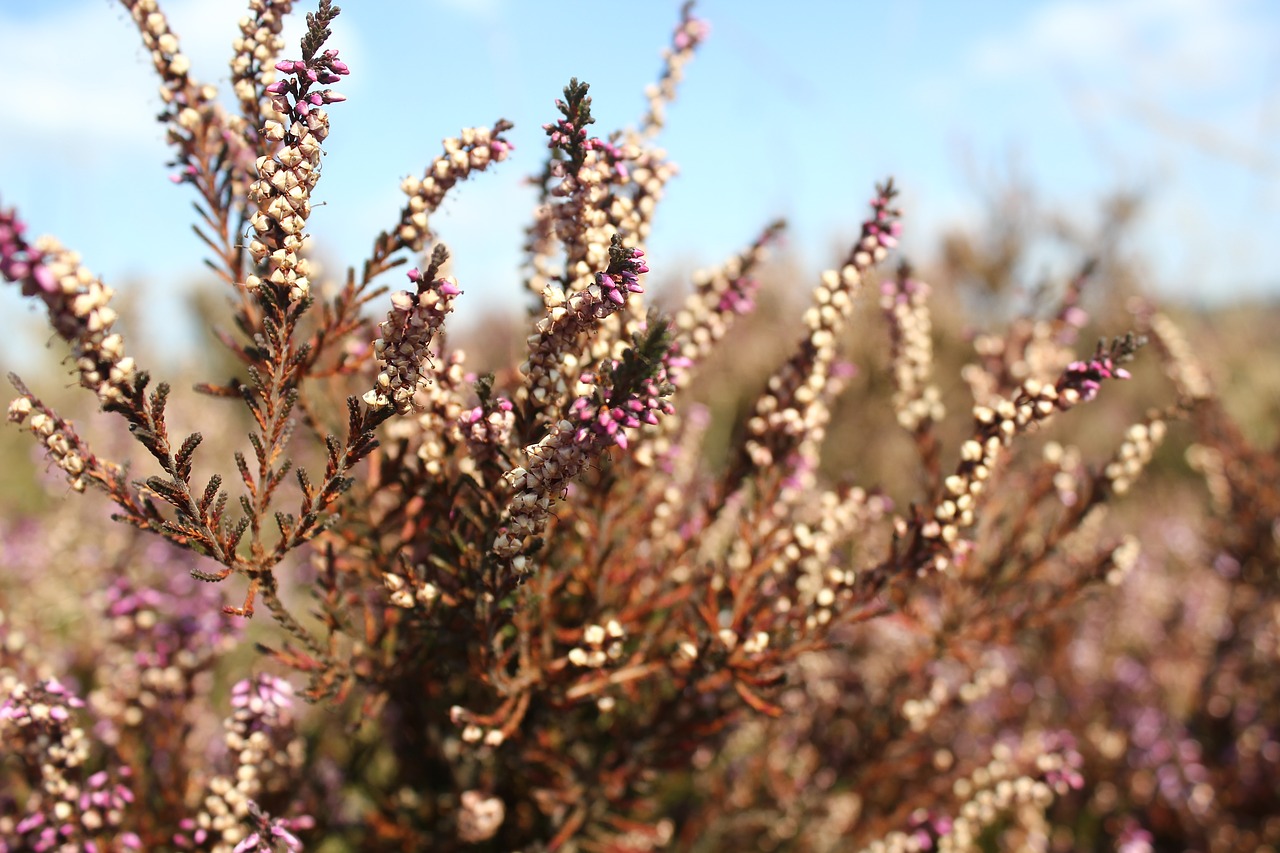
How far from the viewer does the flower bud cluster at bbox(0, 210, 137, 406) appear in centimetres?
128

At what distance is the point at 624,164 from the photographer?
2020mm

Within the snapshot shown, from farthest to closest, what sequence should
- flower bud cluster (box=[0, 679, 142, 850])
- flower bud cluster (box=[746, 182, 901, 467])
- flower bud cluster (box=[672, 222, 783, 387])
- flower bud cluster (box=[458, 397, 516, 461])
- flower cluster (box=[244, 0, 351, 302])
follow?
flower bud cluster (box=[672, 222, 783, 387])
flower bud cluster (box=[746, 182, 901, 467])
flower bud cluster (box=[0, 679, 142, 850])
flower bud cluster (box=[458, 397, 516, 461])
flower cluster (box=[244, 0, 351, 302])

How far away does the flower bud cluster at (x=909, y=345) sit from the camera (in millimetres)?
2684

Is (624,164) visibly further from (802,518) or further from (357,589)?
(802,518)

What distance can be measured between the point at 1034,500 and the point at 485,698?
196cm

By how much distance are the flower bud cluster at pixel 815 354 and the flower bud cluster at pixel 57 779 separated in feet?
6.12

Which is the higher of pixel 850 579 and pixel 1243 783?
pixel 850 579

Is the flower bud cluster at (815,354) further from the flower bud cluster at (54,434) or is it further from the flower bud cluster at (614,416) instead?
the flower bud cluster at (54,434)

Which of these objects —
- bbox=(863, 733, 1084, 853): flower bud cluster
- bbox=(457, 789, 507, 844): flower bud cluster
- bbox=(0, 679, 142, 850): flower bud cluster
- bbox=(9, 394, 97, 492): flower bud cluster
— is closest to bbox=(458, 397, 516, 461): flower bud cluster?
bbox=(9, 394, 97, 492): flower bud cluster

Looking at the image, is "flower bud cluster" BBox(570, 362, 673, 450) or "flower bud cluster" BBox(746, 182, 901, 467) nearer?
"flower bud cluster" BBox(570, 362, 673, 450)

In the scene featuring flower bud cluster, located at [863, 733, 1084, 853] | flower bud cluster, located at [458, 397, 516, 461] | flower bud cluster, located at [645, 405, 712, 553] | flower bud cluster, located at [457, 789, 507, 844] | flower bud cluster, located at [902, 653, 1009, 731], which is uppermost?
flower bud cluster, located at [645, 405, 712, 553]

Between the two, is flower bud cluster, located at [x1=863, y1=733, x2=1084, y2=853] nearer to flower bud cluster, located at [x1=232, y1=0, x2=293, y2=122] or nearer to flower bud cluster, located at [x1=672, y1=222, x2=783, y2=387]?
flower bud cluster, located at [x1=672, y1=222, x2=783, y2=387]

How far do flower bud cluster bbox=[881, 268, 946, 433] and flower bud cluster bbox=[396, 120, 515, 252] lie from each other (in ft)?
4.46

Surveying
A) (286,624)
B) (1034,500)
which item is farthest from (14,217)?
(1034,500)
